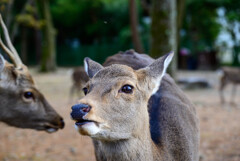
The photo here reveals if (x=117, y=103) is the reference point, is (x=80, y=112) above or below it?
below

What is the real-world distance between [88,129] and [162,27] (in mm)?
5500

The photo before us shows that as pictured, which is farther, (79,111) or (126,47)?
(126,47)

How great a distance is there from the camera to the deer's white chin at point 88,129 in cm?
238

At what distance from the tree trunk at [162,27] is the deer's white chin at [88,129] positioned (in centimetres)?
514

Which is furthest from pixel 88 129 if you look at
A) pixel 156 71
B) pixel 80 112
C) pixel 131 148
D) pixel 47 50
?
pixel 47 50

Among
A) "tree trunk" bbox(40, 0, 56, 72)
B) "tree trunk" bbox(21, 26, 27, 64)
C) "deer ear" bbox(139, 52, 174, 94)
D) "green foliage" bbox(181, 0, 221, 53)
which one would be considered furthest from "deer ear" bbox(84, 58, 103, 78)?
"tree trunk" bbox(21, 26, 27, 64)

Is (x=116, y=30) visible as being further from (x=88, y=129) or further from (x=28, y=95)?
(x=88, y=129)

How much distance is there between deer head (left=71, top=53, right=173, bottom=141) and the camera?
2412 mm

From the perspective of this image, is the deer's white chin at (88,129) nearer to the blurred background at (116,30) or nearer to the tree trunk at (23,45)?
the blurred background at (116,30)

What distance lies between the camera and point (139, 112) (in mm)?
2783

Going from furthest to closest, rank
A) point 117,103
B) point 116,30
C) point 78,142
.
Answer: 1. point 116,30
2. point 78,142
3. point 117,103

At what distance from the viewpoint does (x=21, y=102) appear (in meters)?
4.69

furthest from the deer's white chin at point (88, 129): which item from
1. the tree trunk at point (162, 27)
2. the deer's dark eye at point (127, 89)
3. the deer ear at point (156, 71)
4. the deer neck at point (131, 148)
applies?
the tree trunk at point (162, 27)

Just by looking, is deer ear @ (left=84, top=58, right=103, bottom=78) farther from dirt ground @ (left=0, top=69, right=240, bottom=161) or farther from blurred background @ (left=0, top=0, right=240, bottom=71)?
blurred background @ (left=0, top=0, right=240, bottom=71)
